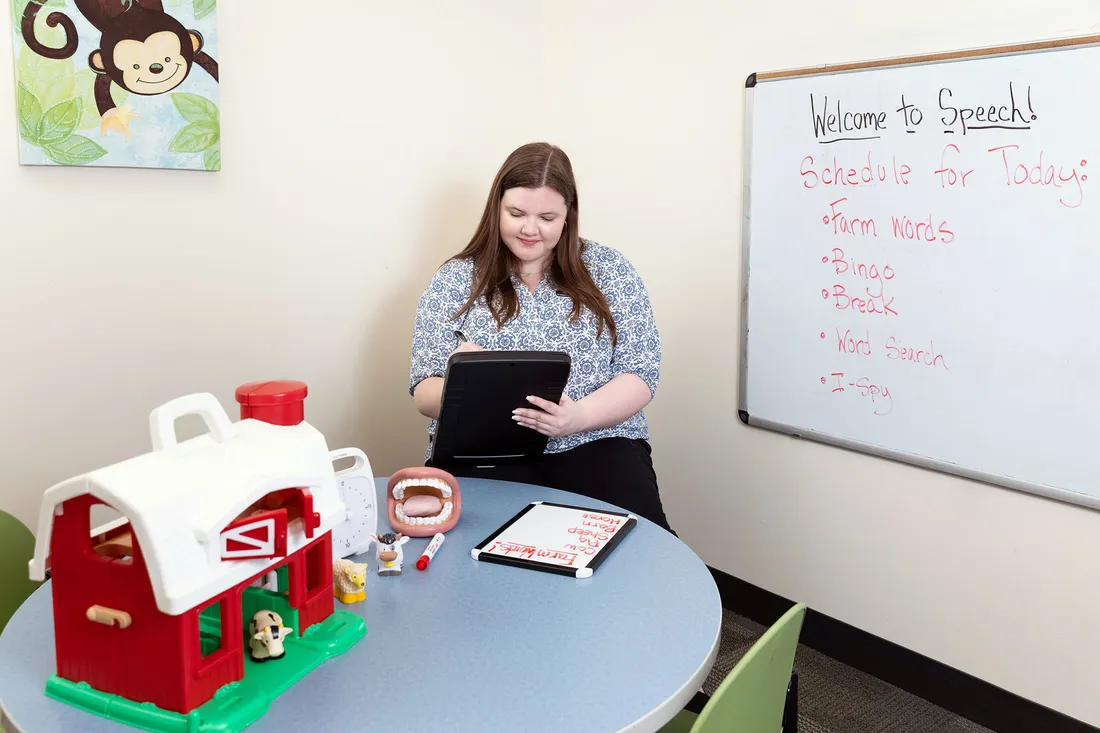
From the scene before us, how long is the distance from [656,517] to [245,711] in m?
1.09

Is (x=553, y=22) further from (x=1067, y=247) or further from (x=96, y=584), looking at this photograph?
(x=96, y=584)

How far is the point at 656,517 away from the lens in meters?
1.88

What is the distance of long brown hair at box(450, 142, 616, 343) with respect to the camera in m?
2.08

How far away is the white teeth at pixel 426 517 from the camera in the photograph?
1.41 metres

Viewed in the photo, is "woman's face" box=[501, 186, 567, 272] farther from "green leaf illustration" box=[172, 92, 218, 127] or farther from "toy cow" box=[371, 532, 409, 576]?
"toy cow" box=[371, 532, 409, 576]

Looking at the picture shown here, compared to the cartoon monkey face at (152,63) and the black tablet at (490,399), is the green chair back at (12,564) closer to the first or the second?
the black tablet at (490,399)

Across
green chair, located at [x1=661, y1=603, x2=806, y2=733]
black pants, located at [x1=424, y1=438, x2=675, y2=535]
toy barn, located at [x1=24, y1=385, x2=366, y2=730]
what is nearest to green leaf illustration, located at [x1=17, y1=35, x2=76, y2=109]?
black pants, located at [x1=424, y1=438, x2=675, y2=535]

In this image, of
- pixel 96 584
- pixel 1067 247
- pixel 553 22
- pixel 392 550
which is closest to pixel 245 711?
pixel 96 584

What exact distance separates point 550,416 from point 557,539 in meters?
0.42

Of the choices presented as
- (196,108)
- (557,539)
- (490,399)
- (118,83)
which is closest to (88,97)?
(118,83)

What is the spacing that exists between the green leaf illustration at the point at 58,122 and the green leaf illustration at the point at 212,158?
0.91 feet

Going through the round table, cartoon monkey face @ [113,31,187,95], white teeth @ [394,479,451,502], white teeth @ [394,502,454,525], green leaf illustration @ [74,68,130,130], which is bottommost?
the round table

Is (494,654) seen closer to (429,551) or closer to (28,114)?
(429,551)

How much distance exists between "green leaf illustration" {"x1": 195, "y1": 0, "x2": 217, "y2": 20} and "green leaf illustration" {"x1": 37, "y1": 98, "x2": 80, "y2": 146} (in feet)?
1.10
